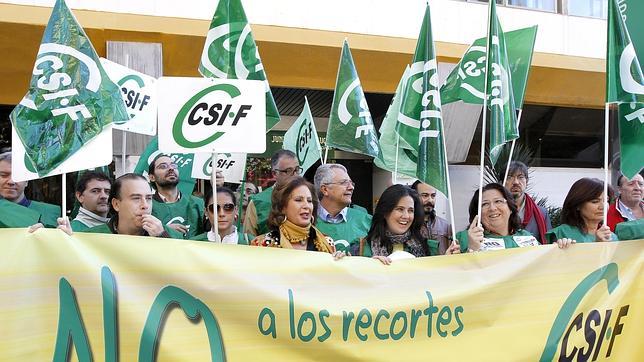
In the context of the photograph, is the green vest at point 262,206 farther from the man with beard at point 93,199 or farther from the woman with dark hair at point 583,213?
the woman with dark hair at point 583,213

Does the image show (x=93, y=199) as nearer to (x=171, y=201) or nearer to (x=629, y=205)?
(x=171, y=201)

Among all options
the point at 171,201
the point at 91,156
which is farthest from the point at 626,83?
the point at 171,201

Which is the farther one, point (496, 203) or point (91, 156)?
point (496, 203)

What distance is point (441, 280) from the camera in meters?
3.46

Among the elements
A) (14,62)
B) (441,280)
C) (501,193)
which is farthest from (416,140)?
(14,62)

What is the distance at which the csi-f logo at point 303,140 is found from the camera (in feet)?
19.5

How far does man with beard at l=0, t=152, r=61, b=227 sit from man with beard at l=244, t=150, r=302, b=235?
148cm

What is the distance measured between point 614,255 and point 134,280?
2.66 meters

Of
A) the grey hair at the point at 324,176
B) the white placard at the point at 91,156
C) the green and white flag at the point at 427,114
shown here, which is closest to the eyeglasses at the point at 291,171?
the grey hair at the point at 324,176

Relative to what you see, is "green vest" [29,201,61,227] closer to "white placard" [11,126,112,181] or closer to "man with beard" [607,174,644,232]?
"white placard" [11,126,112,181]

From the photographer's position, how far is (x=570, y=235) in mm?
4203

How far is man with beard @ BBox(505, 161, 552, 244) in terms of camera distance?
545 centimetres

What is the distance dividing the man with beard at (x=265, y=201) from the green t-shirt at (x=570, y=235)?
2008 mm

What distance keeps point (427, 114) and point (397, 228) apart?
0.72 meters
